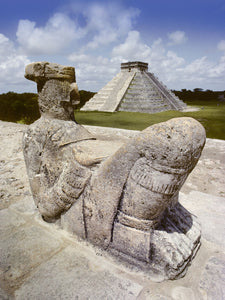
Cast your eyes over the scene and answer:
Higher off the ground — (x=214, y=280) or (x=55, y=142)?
(x=55, y=142)

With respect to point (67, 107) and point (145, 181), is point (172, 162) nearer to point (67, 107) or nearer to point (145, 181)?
point (145, 181)

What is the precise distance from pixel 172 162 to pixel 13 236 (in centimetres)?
204

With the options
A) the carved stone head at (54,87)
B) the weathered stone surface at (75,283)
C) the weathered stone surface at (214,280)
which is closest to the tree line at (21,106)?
the carved stone head at (54,87)

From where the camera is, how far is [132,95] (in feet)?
58.4

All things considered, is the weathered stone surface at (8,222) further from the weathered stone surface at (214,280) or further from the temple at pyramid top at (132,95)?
the temple at pyramid top at (132,95)

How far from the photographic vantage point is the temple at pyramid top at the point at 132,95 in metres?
16.5

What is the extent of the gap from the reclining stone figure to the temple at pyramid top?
Result: 1333 centimetres

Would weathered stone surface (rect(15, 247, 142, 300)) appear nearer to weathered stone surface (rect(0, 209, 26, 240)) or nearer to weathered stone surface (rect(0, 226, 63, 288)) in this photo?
weathered stone surface (rect(0, 226, 63, 288))

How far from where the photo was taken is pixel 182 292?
1.96 m

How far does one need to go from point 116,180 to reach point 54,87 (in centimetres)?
124

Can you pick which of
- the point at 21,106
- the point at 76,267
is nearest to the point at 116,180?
the point at 76,267

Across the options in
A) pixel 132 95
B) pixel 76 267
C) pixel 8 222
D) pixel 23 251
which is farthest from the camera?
pixel 132 95

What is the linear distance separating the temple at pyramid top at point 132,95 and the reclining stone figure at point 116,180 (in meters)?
13.3

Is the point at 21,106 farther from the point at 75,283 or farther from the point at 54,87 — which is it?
the point at 75,283
